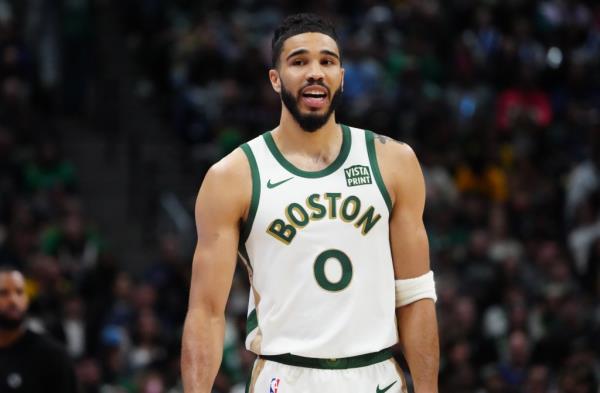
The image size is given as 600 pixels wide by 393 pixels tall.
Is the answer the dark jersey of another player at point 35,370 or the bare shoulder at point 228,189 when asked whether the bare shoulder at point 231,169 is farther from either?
the dark jersey of another player at point 35,370

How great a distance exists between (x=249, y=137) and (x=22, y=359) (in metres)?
7.08

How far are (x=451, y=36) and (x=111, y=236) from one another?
17.3 feet

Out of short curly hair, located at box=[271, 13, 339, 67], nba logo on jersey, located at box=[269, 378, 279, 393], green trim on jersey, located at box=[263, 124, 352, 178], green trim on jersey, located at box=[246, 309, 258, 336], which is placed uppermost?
short curly hair, located at box=[271, 13, 339, 67]

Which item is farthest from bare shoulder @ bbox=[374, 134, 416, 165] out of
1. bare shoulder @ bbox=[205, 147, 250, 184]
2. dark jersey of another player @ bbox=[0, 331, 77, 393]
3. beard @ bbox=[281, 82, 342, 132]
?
dark jersey of another player @ bbox=[0, 331, 77, 393]

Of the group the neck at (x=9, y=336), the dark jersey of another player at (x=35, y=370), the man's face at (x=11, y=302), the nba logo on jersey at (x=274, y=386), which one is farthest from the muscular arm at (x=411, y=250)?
the neck at (x=9, y=336)

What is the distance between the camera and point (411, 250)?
547cm

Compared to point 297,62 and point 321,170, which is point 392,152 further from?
point 297,62

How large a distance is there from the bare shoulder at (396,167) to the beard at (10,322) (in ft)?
12.3

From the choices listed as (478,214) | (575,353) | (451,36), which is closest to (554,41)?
(451,36)

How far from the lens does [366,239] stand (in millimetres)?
5367

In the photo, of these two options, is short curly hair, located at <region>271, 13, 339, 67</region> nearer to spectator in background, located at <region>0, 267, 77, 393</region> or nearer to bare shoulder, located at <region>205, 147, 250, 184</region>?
bare shoulder, located at <region>205, 147, 250, 184</region>

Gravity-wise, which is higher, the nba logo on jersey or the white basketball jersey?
the white basketball jersey

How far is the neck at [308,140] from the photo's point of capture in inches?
218

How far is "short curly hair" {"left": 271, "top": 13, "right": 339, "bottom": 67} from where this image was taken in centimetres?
543
